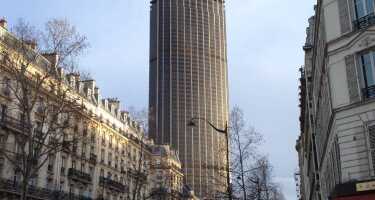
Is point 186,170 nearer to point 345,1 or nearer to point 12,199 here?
point 12,199

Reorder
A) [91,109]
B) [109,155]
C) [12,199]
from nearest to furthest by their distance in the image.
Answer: [12,199] → [91,109] → [109,155]

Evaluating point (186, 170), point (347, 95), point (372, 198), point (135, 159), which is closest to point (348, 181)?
point (372, 198)

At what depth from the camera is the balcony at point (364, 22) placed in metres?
Result: 21.5

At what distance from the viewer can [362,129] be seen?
20.9 m

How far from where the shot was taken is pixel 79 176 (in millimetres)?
60625

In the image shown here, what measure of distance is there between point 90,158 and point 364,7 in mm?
48000

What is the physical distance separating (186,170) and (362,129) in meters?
162

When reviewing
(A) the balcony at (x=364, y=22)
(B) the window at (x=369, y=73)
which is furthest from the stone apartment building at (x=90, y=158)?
(B) the window at (x=369, y=73)

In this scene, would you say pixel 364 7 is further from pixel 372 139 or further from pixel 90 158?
pixel 90 158

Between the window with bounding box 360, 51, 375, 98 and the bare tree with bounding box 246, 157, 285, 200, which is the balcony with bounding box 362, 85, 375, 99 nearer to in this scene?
the window with bounding box 360, 51, 375, 98

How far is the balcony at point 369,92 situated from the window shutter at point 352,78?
0.95ft

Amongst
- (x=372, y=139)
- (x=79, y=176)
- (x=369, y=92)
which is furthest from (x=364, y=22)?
(x=79, y=176)

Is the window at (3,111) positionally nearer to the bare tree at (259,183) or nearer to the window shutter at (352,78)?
the bare tree at (259,183)

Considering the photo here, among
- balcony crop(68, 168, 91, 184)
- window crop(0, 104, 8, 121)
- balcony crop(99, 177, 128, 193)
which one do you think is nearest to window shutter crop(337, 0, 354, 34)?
window crop(0, 104, 8, 121)
